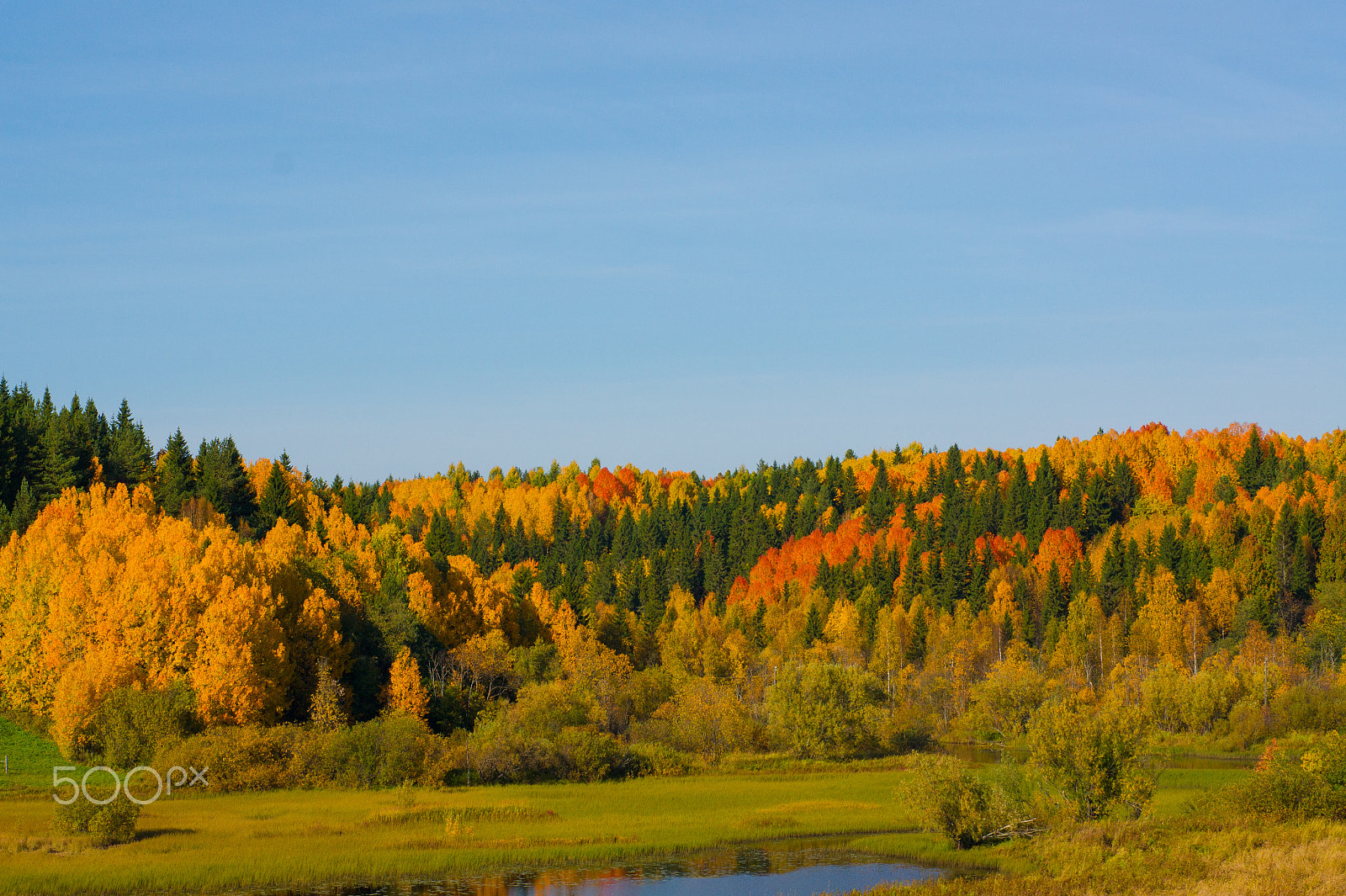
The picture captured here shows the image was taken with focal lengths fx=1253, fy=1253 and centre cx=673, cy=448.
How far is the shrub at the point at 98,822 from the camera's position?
5369 centimetres

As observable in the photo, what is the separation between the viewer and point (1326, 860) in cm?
4372

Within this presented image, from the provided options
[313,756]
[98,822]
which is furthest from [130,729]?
[98,822]

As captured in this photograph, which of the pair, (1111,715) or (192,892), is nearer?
(192,892)

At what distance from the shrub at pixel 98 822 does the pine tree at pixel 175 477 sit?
7873 cm

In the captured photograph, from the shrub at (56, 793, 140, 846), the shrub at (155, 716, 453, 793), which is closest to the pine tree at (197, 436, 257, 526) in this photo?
the shrub at (155, 716, 453, 793)

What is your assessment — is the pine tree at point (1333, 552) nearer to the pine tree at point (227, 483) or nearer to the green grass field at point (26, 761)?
the pine tree at point (227, 483)

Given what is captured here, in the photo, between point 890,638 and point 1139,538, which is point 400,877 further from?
point 1139,538

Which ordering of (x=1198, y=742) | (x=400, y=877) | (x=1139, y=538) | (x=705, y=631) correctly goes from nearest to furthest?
(x=400, y=877), (x=1198, y=742), (x=705, y=631), (x=1139, y=538)

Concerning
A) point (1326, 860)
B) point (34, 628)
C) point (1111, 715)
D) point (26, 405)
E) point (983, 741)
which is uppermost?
point (26, 405)

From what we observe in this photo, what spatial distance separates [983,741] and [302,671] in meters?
64.8

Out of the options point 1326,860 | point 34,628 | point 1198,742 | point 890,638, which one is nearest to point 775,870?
point 1326,860

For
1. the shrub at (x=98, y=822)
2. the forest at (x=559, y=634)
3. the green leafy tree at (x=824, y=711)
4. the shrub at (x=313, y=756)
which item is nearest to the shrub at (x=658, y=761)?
the forest at (x=559, y=634)

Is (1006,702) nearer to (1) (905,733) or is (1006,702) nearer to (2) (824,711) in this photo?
(1) (905,733)

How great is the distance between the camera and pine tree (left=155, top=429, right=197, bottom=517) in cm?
12988
